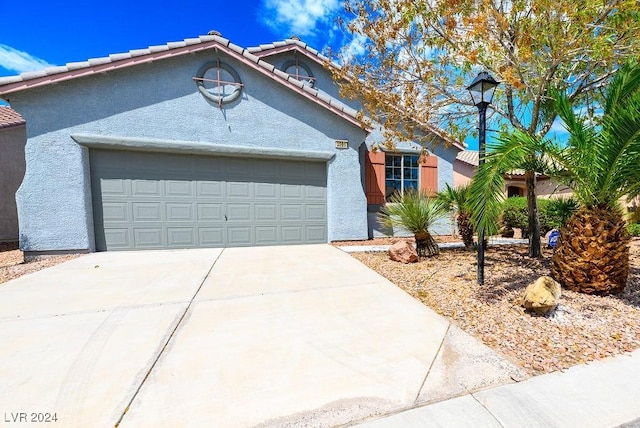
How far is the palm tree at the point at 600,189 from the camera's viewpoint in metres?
3.55

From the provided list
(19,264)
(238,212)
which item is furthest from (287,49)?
(19,264)

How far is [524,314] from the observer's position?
329 cm

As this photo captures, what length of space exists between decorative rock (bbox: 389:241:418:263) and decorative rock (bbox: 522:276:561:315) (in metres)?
2.57

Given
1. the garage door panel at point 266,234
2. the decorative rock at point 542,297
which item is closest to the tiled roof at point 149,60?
the garage door panel at point 266,234

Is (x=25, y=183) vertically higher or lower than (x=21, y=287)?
higher

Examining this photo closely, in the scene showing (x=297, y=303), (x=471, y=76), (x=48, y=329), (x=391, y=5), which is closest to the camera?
(x=48, y=329)

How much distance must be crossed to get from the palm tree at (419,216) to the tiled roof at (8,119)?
12422mm

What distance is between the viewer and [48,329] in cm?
297

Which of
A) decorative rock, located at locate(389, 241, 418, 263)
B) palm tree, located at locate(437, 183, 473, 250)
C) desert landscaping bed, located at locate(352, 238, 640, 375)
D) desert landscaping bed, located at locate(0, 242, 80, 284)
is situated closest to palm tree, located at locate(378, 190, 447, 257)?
decorative rock, located at locate(389, 241, 418, 263)

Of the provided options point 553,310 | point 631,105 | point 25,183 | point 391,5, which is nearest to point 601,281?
point 553,310

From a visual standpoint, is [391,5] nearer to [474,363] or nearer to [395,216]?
[395,216]

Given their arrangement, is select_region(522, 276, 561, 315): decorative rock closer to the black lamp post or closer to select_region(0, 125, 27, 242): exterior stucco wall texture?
the black lamp post

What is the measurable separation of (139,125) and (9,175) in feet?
20.4

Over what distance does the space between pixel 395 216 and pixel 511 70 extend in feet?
11.3
